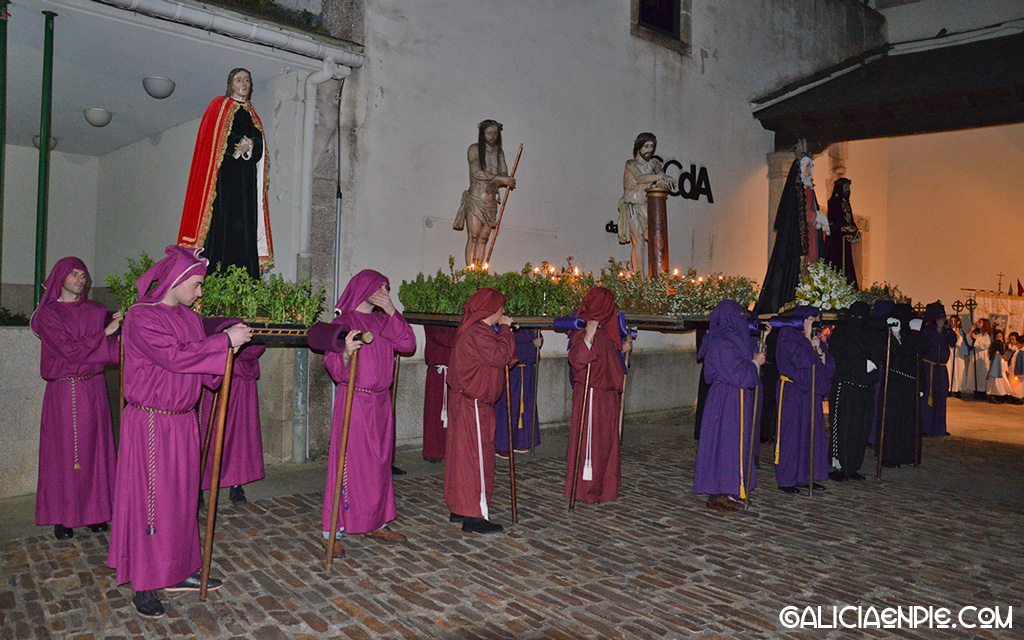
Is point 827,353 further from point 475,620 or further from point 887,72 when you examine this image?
point 887,72

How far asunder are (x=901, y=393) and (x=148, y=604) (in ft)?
27.5

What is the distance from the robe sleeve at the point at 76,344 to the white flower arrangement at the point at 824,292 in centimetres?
714

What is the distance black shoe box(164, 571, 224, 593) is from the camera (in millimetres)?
4587

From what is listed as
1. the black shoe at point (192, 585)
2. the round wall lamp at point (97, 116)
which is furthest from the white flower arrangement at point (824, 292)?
the round wall lamp at point (97, 116)

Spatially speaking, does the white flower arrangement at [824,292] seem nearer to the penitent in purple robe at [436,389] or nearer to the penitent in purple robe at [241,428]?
the penitent in purple robe at [436,389]

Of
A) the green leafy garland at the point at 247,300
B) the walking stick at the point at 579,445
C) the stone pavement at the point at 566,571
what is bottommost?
the stone pavement at the point at 566,571

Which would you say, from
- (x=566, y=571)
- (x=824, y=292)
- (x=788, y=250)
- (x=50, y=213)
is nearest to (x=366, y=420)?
(x=566, y=571)

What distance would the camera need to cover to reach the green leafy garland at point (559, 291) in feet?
26.6

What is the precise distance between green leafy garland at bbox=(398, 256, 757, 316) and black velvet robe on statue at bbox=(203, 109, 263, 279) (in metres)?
2.12

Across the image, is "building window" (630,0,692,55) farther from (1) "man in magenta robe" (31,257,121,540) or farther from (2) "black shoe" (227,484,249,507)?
(1) "man in magenta robe" (31,257,121,540)

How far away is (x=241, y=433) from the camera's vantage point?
677cm

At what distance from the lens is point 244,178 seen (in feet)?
22.0

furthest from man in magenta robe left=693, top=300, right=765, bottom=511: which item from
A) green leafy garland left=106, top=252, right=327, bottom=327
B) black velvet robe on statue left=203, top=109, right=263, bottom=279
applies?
black velvet robe on statue left=203, top=109, right=263, bottom=279

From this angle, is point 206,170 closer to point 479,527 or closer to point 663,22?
point 479,527
